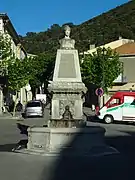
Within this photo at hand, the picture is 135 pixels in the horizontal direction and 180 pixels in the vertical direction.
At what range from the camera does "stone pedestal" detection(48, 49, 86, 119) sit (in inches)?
628

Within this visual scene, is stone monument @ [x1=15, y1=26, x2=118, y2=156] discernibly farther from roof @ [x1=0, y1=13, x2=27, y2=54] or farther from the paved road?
roof @ [x1=0, y1=13, x2=27, y2=54]

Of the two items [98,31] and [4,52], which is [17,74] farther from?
[98,31]

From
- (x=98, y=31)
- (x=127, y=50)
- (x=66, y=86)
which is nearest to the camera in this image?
A: (x=66, y=86)

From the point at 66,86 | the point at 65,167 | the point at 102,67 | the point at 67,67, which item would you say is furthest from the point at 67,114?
the point at 102,67

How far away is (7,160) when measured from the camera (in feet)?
43.7

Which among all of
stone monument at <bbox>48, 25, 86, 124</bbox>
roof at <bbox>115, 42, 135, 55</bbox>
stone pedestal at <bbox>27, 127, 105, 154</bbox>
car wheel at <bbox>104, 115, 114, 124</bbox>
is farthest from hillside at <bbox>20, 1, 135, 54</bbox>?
stone pedestal at <bbox>27, 127, 105, 154</bbox>

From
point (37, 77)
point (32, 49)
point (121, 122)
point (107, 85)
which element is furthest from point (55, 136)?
point (32, 49)

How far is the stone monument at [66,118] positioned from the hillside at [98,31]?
85.1m

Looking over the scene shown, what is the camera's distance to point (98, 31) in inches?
4715

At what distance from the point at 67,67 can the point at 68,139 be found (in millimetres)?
3145

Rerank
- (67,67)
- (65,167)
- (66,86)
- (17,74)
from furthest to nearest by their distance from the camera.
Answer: (17,74)
(67,67)
(66,86)
(65,167)

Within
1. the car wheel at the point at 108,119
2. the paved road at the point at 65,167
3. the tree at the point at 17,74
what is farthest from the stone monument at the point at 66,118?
the tree at the point at 17,74

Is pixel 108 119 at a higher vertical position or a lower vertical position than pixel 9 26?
lower

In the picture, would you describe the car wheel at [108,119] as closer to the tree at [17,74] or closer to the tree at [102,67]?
the tree at [17,74]
